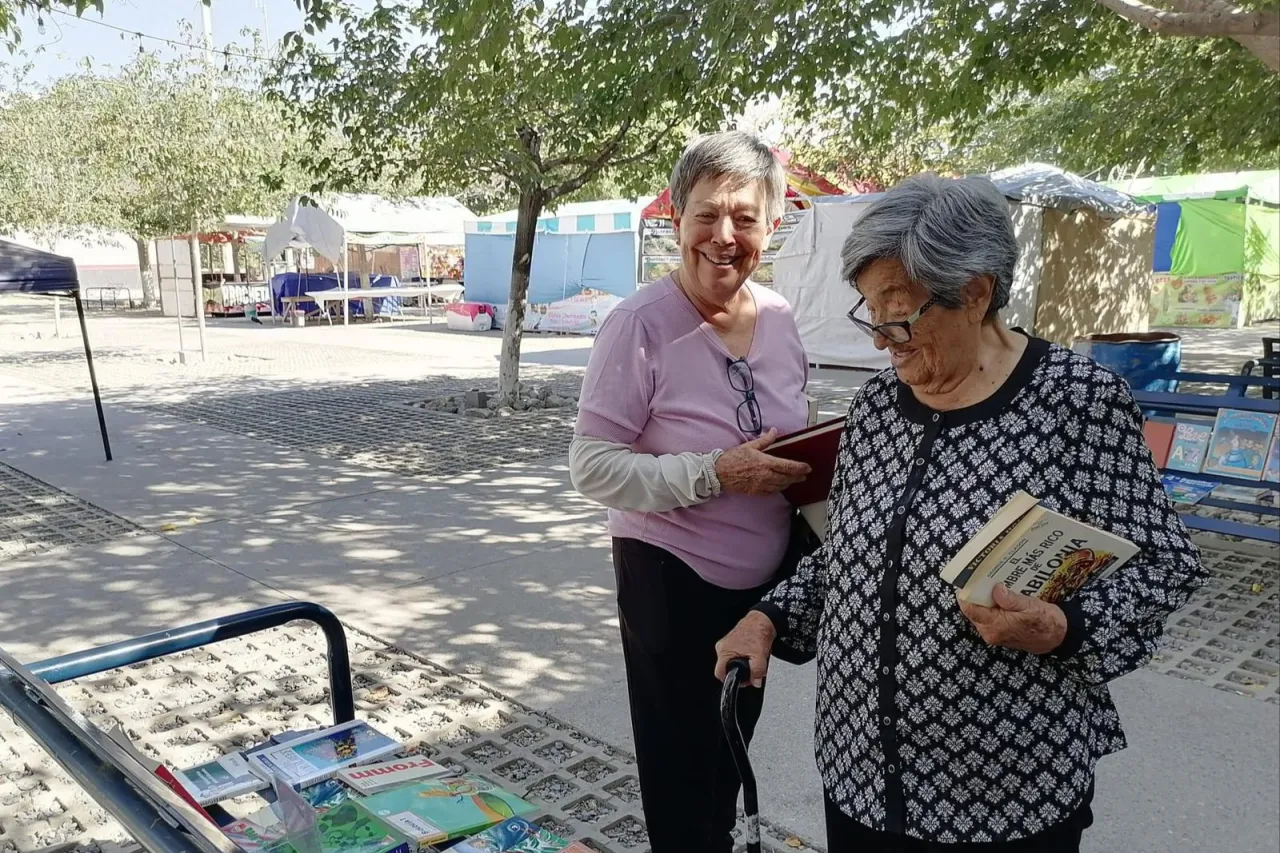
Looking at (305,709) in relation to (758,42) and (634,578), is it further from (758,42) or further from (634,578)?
(758,42)

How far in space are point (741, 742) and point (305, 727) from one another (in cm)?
245

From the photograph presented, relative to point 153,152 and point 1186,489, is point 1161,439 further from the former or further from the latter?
point 153,152

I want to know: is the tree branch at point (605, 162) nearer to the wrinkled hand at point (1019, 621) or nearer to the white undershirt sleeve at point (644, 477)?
the white undershirt sleeve at point (644, 477)

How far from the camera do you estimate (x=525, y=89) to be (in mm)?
7820

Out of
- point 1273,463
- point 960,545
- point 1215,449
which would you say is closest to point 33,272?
point 960,545

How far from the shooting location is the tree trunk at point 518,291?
984cm

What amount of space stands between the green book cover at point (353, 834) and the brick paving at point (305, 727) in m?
1.27

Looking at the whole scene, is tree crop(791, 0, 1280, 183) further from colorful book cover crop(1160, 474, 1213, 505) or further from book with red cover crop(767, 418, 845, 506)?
book with red cover crop(767, 418, 845, 506)

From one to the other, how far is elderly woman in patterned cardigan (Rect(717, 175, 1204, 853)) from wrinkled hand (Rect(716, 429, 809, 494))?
0.82 feet

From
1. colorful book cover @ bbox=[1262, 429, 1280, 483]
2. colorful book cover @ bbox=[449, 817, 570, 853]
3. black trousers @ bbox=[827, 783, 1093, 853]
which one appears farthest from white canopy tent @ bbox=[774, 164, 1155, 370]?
colorful book cover @ bbox=[449, 817, 570, 853]

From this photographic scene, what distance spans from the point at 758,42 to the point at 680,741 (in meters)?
5.74

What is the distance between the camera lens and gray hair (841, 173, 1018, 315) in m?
1.55

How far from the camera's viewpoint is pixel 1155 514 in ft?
5.04

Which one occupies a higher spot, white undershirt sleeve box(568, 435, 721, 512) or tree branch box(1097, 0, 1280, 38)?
tree branch box(1097, 0, 1280, 38)
